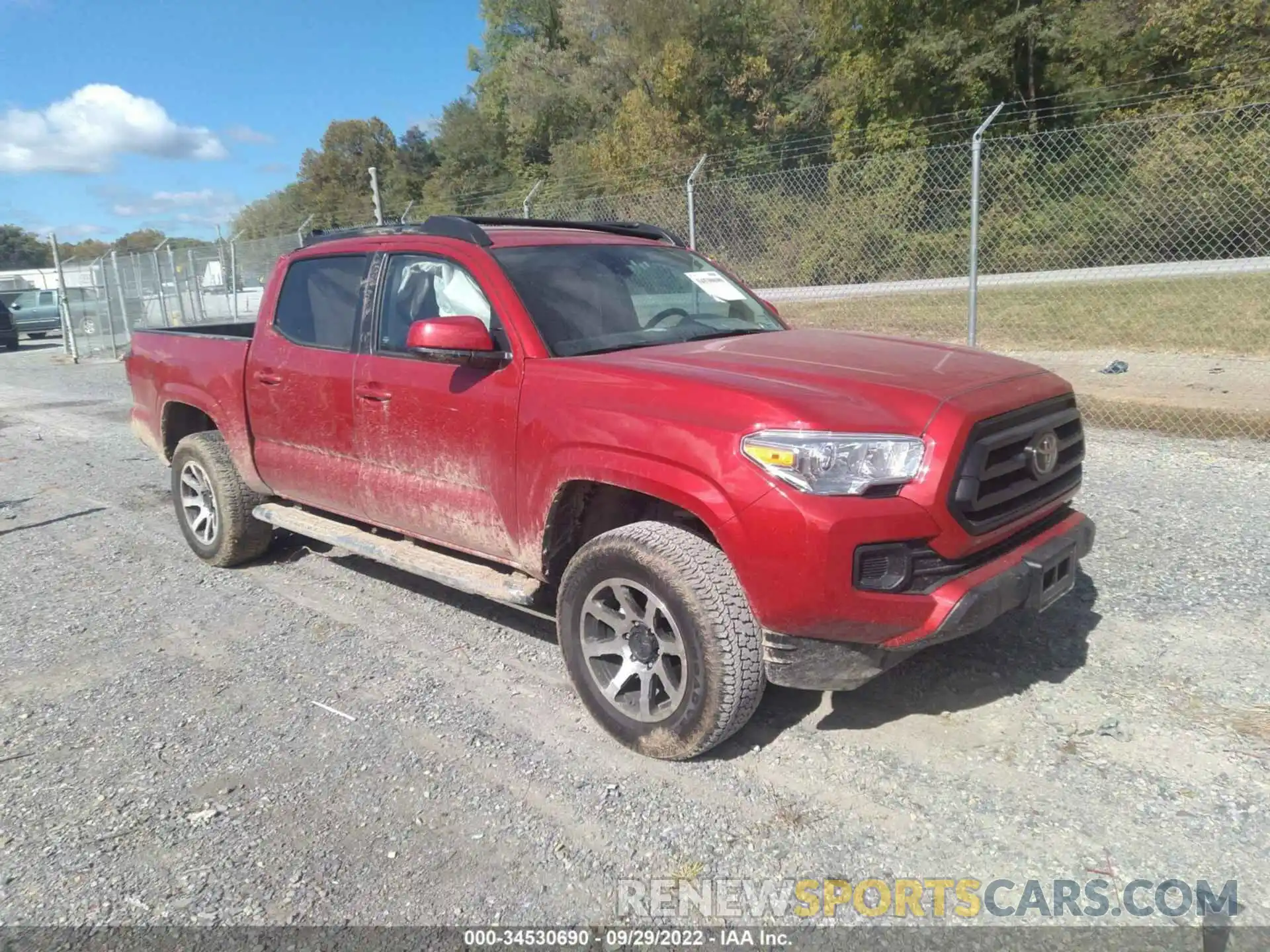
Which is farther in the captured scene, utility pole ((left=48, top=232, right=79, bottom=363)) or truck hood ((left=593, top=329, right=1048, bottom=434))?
utility pole ((left=48, top=232, right=79, bottom=363))

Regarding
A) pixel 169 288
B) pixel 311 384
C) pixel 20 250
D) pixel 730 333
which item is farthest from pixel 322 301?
pixel 20 250

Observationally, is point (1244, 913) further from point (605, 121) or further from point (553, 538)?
point (605, 121)

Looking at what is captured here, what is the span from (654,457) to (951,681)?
1.66m

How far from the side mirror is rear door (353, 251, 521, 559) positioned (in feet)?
0.22

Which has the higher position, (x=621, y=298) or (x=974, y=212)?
(x=974, y=212)

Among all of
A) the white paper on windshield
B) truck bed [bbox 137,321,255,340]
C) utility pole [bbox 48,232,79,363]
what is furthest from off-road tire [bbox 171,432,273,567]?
utility pole [bbox 48,232,79,363]

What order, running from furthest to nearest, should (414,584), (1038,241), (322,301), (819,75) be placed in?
1. (819,75)
2. (1038,241)
3. (414,584)
4. (322,301)

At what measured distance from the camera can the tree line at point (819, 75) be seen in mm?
22109

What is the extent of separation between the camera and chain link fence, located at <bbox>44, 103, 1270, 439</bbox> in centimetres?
1083

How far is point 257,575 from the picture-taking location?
17.6 feet

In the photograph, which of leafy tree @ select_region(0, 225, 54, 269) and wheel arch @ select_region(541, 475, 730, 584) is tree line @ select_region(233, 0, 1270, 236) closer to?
wheel arch @ select_region(541, 475, 730, 584)

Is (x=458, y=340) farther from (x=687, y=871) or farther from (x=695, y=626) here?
(x=687, y=871)

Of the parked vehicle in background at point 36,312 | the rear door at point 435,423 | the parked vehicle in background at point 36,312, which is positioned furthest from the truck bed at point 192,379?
the parked vehicle in background at point 36,312

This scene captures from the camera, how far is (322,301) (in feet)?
15.2
